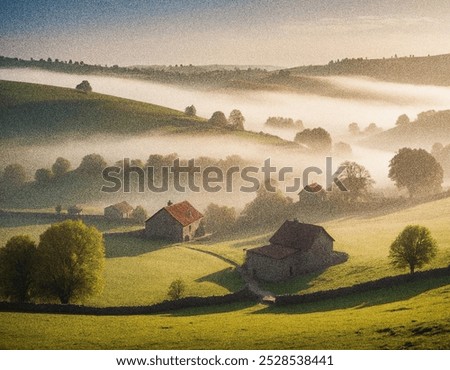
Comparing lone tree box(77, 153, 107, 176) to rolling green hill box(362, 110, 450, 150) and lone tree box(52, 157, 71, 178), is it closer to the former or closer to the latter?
lone tree box(52, 157, 71, 178)

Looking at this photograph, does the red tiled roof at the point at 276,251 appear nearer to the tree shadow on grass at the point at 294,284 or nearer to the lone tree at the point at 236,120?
the tree shadow on grass at the point at 294,284

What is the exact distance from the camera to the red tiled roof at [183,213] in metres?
72.4

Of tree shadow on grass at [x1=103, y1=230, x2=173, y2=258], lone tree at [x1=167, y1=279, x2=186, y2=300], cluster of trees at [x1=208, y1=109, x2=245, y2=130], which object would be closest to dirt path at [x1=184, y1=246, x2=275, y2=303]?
lone tree at [x1=167, y1=279, x2=186, y2=300]

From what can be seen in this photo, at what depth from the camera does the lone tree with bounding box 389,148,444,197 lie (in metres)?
91.7

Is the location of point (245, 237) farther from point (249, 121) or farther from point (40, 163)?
point (249, 121)

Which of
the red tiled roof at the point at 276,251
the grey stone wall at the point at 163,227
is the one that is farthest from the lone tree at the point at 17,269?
the grey stone wall at the point at 163,227

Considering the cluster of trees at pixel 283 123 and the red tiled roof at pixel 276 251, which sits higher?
the cluster of trees at pixel 283 123

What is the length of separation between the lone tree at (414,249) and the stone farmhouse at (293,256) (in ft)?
35.9

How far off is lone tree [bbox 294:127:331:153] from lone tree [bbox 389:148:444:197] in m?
52.2

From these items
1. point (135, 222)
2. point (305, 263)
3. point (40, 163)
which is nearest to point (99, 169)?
point (40, 163)

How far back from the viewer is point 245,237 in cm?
7444

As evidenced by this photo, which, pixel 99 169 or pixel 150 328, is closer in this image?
pixel 150 328

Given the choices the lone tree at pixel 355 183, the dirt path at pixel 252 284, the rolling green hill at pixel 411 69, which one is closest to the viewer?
the dirt path at pixel 252 284
